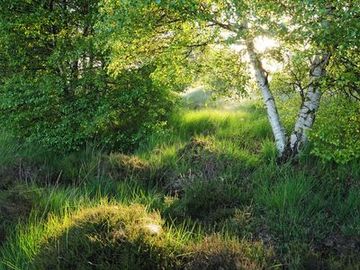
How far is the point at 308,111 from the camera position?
32.3 feet

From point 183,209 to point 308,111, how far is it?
3.68 meters

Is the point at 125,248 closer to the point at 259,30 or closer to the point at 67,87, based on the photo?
the point at 259,30

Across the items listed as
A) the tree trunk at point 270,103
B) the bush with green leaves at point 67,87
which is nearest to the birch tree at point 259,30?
the tree trunk at point 270,103

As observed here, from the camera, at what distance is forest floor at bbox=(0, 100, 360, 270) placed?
18.6ft

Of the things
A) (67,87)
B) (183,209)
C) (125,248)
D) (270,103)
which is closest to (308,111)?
(270,103)

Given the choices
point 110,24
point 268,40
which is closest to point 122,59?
point 110,24

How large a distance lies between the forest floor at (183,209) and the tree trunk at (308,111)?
37cm

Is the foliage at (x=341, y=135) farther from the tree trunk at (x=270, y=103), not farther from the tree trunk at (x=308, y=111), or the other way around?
the tree trunk at (x=270, y=103)

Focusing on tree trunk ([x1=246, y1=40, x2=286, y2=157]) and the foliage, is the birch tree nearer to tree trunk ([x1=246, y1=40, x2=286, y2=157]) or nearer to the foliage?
tree trunk ([x1=246, y1=40, x2=286, y2=157])

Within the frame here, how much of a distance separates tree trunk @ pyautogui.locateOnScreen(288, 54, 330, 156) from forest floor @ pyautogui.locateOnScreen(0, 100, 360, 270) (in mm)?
374

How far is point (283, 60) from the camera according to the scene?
1005 centimetres

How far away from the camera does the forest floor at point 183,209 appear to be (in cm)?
568

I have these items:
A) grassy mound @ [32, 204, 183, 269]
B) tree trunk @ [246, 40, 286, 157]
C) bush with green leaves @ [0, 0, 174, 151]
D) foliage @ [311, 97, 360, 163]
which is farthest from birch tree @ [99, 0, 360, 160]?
grassy mound @ [32, 204, 183, 269]

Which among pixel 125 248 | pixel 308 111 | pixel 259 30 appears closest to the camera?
pixel 125 248
